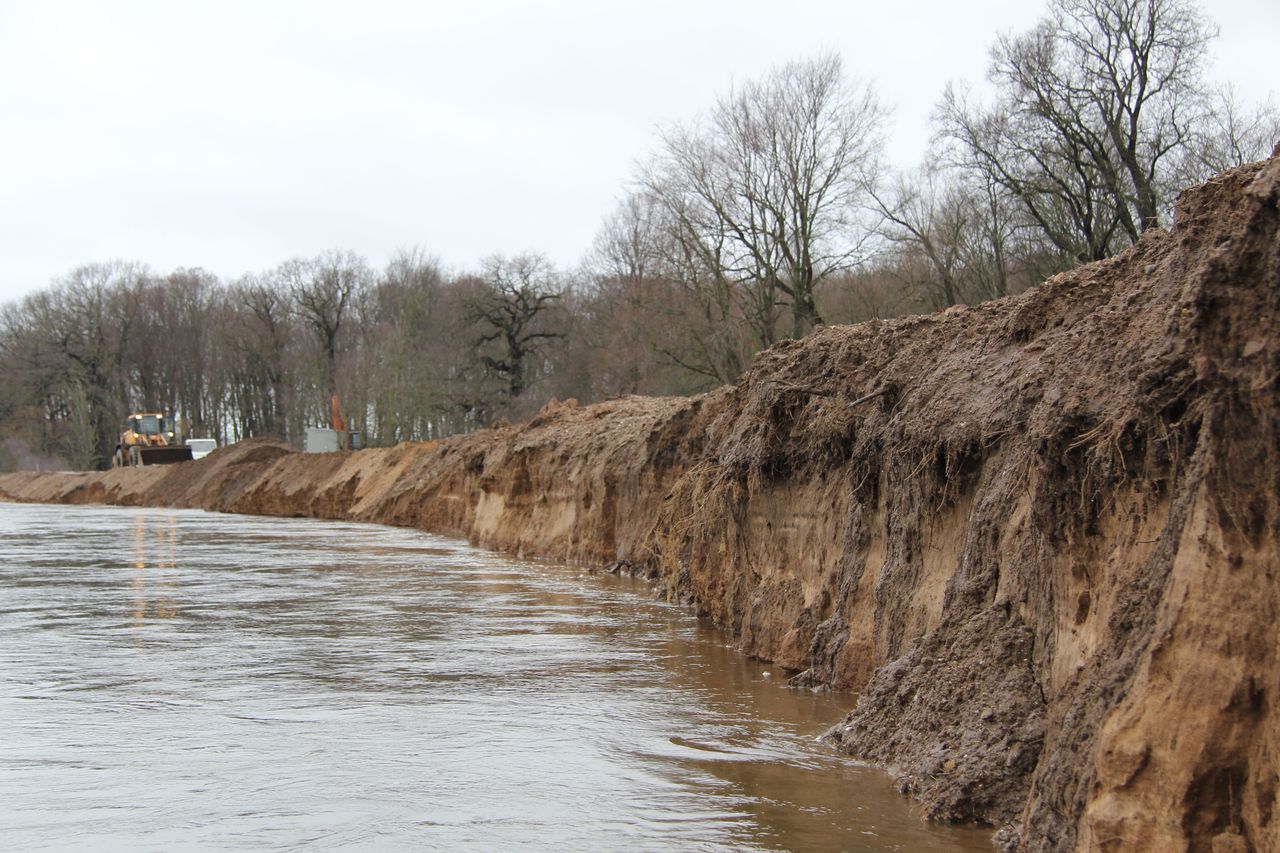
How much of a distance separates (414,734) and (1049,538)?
404 cm

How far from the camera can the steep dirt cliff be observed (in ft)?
13.6

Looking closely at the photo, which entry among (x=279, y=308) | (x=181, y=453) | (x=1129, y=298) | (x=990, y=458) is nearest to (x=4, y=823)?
(x=990, y=458)

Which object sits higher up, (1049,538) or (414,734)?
(1049,538)

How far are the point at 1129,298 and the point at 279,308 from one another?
3127 inches

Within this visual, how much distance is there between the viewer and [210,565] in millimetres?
21375

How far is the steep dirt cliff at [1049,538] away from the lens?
415 cm

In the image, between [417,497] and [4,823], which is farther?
[417,497]

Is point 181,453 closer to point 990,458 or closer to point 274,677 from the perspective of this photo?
point 274,677

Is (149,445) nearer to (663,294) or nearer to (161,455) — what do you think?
(161,455)

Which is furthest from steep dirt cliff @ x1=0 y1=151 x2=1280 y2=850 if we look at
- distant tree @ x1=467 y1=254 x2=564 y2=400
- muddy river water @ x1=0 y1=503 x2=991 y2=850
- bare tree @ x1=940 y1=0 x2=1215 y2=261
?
distant tree @ x1=467 y1=254 x2=564 y2=400

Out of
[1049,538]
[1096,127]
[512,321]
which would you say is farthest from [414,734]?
[512,321]

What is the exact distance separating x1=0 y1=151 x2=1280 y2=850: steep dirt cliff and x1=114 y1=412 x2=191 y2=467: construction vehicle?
58.5 m

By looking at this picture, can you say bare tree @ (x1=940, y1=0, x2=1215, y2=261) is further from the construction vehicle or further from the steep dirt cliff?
the construction vehicle

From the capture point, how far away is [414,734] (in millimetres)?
7770
